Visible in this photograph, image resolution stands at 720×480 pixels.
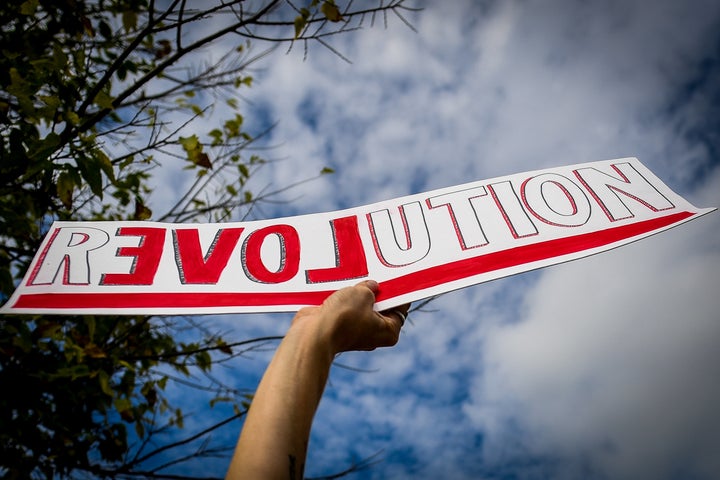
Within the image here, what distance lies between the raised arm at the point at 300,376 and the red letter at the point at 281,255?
0.12 m

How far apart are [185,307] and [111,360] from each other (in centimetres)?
120

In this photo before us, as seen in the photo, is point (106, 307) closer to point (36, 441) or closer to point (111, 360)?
point (111, 360)

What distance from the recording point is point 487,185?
1116mm

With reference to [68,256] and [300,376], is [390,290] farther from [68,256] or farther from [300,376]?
[68,256]

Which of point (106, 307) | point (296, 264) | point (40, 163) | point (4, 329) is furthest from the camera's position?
point (4, 329)

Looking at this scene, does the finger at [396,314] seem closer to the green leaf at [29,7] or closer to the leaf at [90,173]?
the leaf at [90,173]

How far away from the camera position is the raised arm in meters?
0.61

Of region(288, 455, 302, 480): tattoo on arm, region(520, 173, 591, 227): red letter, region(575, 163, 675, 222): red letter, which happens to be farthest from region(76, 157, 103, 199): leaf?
region(575, 163, 675, 222): red letter

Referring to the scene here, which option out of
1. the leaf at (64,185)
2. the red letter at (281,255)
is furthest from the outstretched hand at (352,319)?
the leaf at (64,185)

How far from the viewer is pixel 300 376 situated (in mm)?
722

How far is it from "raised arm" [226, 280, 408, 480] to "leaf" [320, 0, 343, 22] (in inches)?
36.0

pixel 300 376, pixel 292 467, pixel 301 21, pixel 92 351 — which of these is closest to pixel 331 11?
pixel 301 21

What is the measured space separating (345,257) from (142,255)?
0.45m

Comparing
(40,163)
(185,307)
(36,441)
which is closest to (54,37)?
(40,163)
